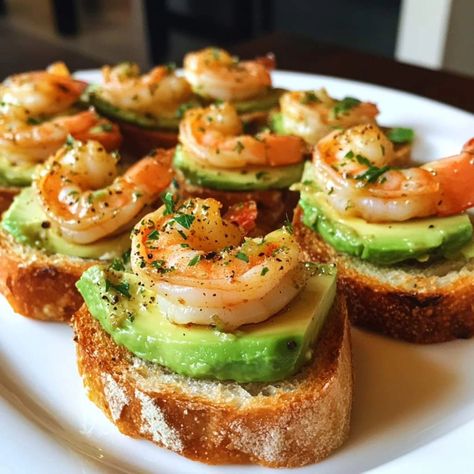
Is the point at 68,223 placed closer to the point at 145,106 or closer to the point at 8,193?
the point at 8,193

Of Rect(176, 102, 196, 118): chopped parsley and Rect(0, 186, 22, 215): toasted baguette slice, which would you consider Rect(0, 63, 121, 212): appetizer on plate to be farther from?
Rect(176, 102, 196, 118): chopped parsley

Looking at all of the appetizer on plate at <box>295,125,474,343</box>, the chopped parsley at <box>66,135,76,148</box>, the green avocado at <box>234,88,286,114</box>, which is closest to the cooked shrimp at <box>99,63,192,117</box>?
the green avocado at <box>234,88,286,114</box>

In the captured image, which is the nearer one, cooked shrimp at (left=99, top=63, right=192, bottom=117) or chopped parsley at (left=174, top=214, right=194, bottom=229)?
chopped parsley at (left=174, top=214, right=194, bottom=229)

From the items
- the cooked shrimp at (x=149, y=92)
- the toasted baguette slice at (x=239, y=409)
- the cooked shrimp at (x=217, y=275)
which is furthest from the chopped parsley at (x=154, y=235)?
the cooked shrimp at (x=149, y=92)

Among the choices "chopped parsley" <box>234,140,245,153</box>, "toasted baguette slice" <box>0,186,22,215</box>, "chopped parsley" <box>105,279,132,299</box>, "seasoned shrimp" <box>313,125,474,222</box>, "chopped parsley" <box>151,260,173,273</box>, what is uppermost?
"chopped parsley" <box>151,260,173,273</box>

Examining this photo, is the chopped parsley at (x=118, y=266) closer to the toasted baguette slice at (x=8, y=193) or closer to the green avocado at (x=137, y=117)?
the toasted baguette slice at (x=8, y=193)
